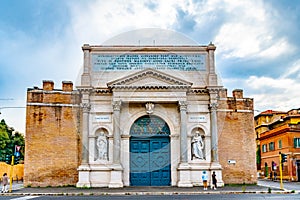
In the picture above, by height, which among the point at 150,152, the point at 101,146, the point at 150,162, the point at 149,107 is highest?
the point at 149,107

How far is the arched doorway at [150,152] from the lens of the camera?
27.3 meters

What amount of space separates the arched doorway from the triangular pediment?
2.48 meters

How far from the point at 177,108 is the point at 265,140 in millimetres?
31138

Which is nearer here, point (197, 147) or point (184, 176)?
point (184, 176)

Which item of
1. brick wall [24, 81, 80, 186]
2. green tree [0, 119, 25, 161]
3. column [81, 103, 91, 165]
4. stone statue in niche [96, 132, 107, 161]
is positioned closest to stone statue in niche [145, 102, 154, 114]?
stone statue in niche [96, 132, 107, 161]

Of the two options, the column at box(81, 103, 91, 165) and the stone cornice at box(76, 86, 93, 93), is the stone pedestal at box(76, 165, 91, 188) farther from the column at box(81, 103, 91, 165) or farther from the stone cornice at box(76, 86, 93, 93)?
the stone cornice at box(76, 86, 93, 93)

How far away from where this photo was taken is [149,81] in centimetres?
2731

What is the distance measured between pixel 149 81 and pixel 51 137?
798 cm

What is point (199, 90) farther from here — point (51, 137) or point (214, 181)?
point (51, 137)

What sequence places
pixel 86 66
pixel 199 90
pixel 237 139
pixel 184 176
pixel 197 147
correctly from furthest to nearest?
pixel 237 139
pixel 86 66
pixel 199 90
pixel 197 147
pixel 184 176

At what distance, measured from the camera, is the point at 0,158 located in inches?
2207

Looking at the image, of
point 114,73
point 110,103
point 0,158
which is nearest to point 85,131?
point 110,103

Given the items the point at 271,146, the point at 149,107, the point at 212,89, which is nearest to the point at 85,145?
the point at 149,107

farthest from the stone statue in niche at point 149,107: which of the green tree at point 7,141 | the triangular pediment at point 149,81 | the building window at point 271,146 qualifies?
the green tree at point 7,141
